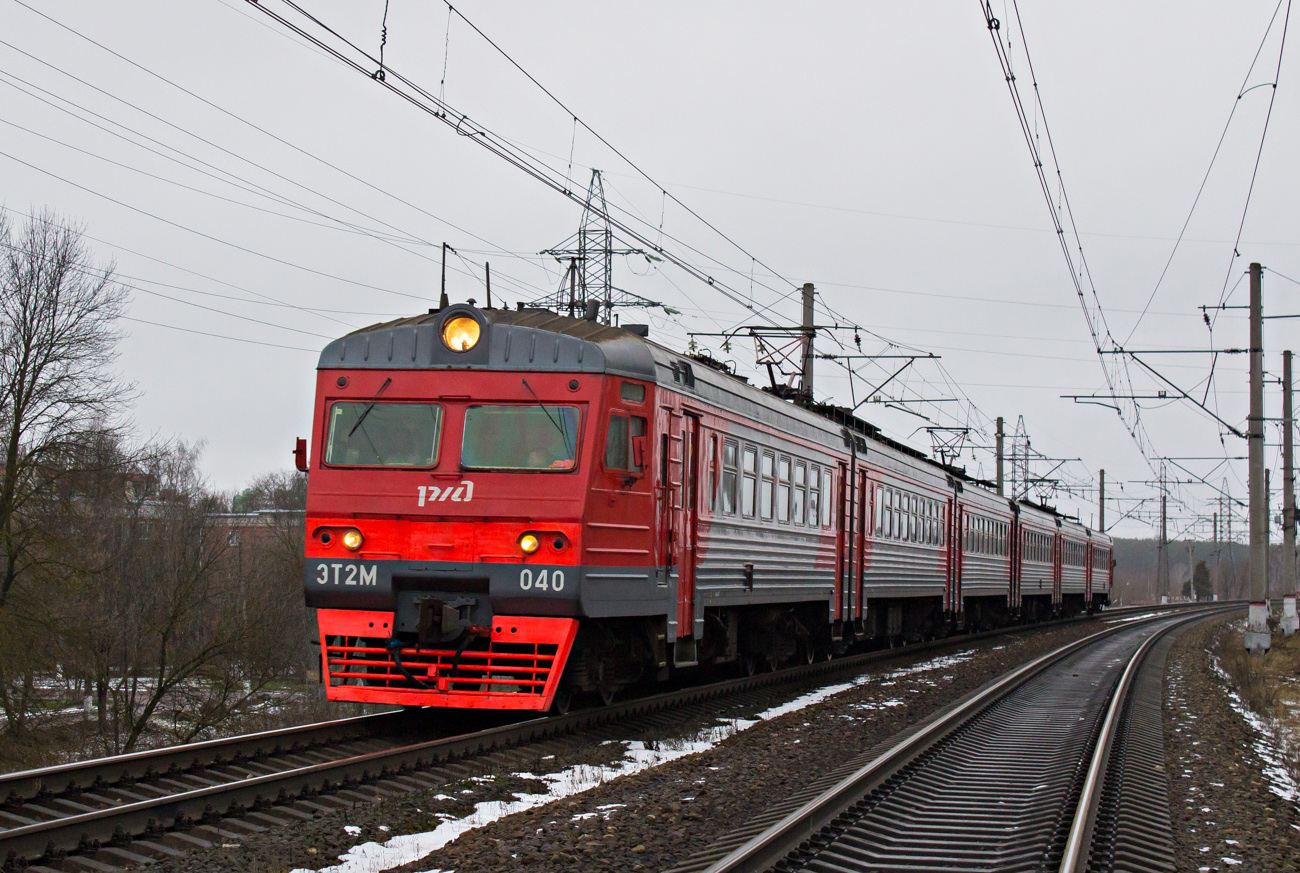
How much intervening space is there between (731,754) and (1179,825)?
10.5 feet

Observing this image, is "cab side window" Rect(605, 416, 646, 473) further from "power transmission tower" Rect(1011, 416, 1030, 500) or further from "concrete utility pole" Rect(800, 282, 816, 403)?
"power transmission tower" Rect(1011, 416, 1030, 500)

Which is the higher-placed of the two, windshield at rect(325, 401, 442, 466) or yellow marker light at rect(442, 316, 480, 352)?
yellow marker light at rect(442, 316, 480, 352)

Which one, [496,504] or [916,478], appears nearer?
[496,504]

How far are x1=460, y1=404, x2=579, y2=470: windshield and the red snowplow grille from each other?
117 centimetres

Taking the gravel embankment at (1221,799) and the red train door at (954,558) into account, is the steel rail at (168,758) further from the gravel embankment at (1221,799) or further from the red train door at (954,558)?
the red train door at (954,558)

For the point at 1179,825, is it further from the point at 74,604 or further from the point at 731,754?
the point at 74,604

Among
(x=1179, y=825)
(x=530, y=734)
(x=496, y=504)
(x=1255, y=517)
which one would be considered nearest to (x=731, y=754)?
(x=530, y=734)

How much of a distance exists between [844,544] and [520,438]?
8.26 meters

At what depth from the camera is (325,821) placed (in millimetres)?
6480

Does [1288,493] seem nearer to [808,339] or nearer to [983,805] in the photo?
[808,339]

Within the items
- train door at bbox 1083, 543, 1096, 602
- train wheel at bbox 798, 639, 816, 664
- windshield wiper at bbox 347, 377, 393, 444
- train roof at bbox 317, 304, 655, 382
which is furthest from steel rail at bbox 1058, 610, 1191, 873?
train door at bbox 1083, 543, 1096, 602

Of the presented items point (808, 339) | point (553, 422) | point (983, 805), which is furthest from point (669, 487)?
point (808, 339)

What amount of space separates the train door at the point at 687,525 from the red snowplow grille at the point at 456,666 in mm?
2028

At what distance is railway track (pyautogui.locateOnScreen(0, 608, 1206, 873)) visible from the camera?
5.71m
